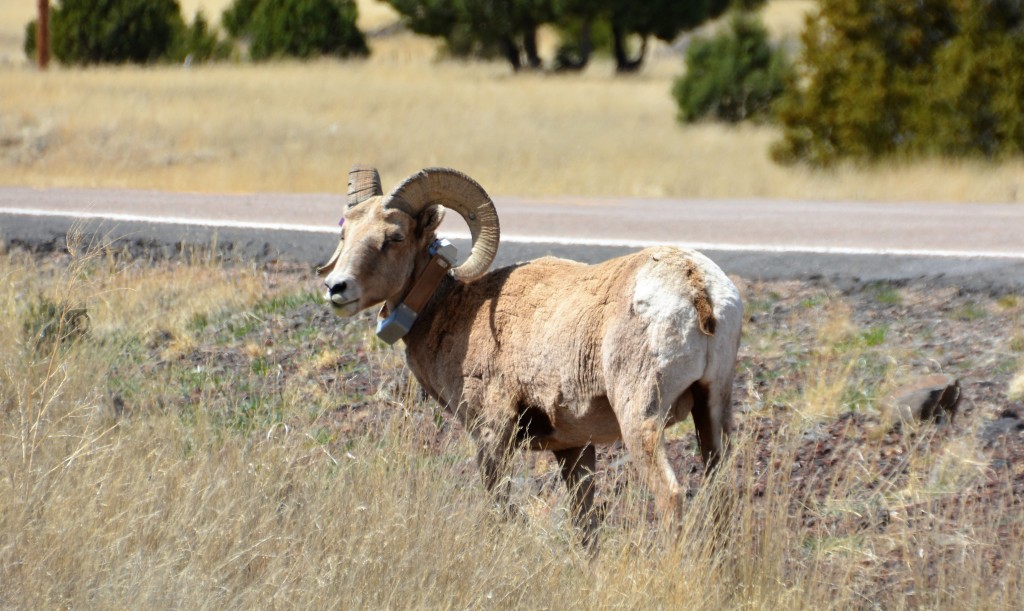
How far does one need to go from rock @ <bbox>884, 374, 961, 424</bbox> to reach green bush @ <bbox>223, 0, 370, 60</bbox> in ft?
146

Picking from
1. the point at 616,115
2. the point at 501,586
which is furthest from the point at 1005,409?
the point at 616,115

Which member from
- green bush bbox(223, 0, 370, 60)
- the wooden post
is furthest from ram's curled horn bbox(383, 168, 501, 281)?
green bush bbox(223, 0, 370, 60)

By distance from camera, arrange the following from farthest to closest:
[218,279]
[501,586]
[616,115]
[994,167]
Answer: [616,115], [994,167], [218,279], [501,586]

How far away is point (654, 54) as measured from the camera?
65.7 meters

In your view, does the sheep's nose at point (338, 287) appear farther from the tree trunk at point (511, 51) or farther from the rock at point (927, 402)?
the tree trunk at point (511, 51)

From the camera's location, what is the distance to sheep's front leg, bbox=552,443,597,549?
594 centimetres

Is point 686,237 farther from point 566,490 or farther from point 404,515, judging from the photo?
point 404,515

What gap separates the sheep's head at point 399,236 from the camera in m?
5.87

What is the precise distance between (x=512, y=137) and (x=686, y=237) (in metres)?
14.7

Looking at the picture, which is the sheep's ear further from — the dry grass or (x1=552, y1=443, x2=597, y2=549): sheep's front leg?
the dry grass

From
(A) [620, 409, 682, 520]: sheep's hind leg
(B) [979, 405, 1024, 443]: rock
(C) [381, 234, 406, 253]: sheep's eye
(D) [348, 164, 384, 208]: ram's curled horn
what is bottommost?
(B) [979, 405, 1024, 443]: rock

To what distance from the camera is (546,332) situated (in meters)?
5.63

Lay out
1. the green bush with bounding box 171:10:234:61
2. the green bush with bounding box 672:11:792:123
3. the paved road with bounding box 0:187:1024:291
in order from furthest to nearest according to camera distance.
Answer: the green bush with bounding box 171:10:234:61 → the green bush with bounding box 672:11:792:123 → the paved road with bounding box 0:187:1024:291

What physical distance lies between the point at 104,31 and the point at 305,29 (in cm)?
781
